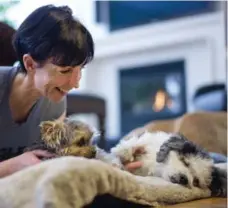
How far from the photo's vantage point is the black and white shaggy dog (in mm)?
1199

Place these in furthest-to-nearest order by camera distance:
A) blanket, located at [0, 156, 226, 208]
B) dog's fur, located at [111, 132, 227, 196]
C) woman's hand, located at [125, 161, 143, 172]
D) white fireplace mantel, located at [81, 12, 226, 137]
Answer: white fireplace mantel, located at [81, 12, 226, 137] < woman's hand, located at [125, 161, 143, 172] < dog's fur, located at [111, 132, 227, 196] < blanket, located at [0, 156, 226, 208]

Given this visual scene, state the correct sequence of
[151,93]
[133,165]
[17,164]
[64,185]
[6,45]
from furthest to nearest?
1. [151,93]
2. [6,45]
3. [133,165]
4. [17,164]
5. [64,185]

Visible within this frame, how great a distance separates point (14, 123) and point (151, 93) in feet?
11.0

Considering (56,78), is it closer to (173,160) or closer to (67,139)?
(67,139)

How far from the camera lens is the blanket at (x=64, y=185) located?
2.48 ft

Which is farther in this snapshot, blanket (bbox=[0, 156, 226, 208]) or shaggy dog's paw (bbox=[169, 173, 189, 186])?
shaggy dog's paw (bbox=[169, 173, 189, 186])

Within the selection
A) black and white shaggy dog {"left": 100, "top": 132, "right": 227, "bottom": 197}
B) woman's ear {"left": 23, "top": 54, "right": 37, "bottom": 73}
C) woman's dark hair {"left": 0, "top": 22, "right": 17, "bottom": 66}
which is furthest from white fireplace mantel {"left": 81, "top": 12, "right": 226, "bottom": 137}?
woman's ear {"left": 23, "top": 54, "right": 37, "bottom": 73}

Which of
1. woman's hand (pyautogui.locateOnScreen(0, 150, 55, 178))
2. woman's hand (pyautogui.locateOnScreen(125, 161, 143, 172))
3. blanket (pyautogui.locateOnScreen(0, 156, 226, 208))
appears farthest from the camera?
woman's hand (pyautogui.locateOnScreen(125, 161, 143, 172))

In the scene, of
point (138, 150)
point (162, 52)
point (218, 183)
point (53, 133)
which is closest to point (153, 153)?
point (138, 150)

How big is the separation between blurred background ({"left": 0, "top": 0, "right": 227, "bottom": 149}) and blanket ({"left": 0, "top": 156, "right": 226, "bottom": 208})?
331 centimetres

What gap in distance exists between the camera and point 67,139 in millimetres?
1158

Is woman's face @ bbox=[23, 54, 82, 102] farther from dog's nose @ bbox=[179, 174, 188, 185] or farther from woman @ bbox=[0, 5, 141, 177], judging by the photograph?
dog's nose @ bbox=[179, 174, 188, 185]

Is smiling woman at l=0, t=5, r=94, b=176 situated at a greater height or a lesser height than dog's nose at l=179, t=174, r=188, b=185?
greater

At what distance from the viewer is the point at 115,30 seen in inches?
189
